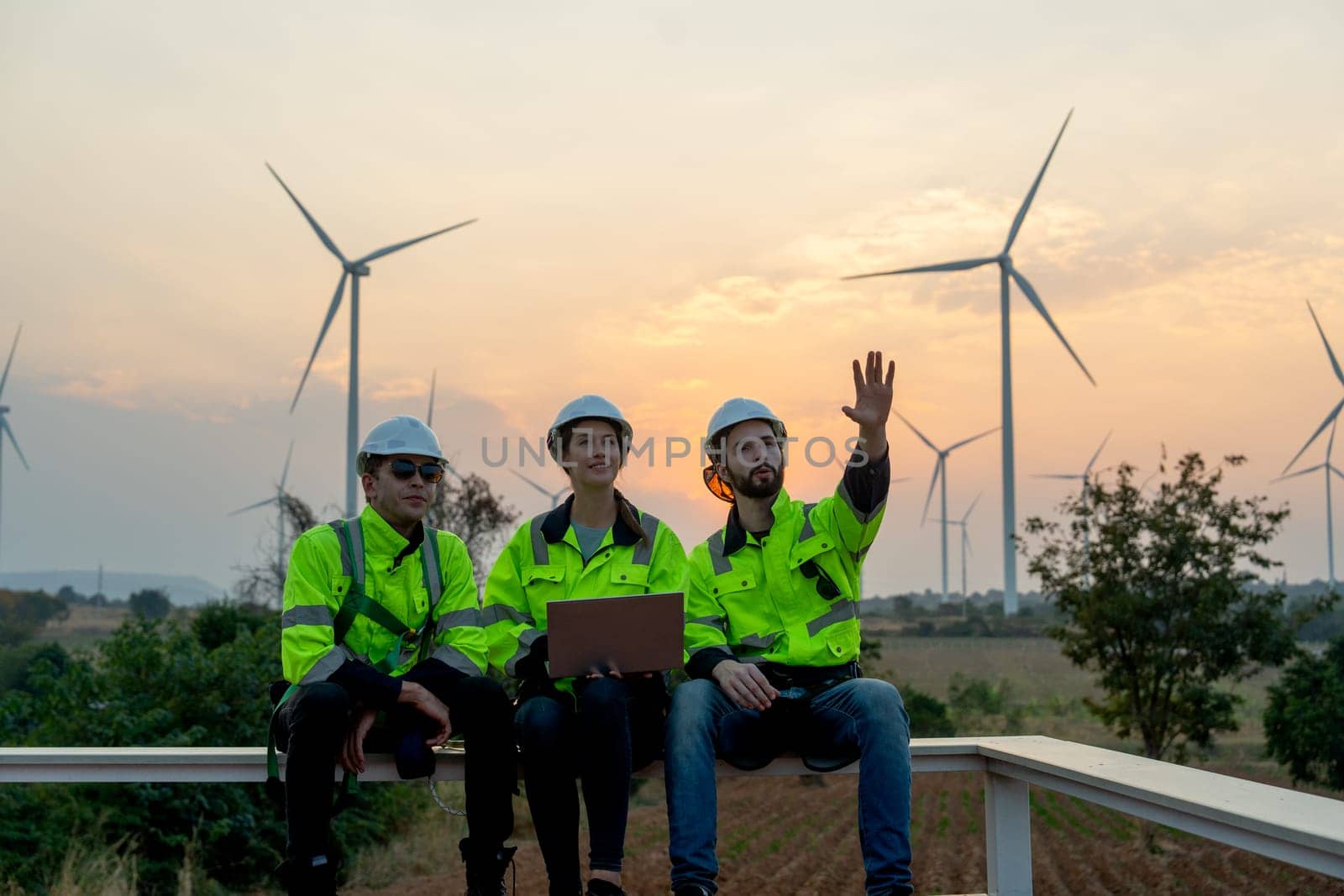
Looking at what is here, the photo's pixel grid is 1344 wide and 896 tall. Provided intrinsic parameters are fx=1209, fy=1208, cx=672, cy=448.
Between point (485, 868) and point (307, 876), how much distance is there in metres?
0.62

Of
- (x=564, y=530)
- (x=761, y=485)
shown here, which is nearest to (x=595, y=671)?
(x=564, y=530)

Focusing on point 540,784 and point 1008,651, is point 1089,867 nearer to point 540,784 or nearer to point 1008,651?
point 540,784

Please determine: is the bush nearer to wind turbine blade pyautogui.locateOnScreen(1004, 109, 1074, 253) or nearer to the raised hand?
the raised hand

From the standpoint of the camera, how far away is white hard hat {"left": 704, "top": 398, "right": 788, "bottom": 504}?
5228 millimetres

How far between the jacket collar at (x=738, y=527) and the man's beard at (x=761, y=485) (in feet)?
0.15

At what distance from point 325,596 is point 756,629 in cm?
175

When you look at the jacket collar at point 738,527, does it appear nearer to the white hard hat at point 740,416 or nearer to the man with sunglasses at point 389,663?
the white hard hat at point 740,416

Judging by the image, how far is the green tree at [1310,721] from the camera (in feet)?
59.7

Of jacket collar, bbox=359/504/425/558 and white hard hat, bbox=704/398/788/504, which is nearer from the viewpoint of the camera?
jacket collar, bbox=359/504/425/558

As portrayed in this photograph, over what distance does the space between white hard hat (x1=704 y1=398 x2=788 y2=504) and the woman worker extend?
0.35m

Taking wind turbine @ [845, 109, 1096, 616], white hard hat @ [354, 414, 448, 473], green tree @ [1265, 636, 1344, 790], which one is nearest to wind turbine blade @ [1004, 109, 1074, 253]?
wind turbine @ [845, 109, 1096, 616]

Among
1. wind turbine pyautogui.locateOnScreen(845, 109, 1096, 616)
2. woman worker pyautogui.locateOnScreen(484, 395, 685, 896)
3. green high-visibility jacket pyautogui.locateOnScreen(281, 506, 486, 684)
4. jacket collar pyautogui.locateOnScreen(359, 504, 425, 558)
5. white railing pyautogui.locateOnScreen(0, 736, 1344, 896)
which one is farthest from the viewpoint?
wind turbine pyautogui.locateOnScreen(845, 109, 1096, 616)

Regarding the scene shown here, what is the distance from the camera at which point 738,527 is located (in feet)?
17.0

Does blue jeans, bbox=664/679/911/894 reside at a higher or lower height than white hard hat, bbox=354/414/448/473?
lower
